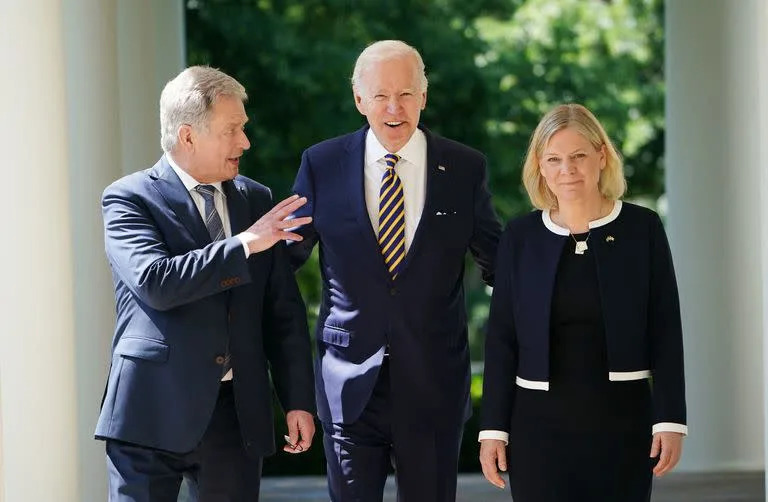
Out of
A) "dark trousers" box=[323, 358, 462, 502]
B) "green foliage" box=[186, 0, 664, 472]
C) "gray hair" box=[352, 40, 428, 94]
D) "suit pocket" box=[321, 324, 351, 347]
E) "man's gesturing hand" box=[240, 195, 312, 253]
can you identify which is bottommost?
"dark trousers" box=[323, 358, 462, 502]

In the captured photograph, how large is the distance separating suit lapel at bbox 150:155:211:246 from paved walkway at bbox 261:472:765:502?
3.33m

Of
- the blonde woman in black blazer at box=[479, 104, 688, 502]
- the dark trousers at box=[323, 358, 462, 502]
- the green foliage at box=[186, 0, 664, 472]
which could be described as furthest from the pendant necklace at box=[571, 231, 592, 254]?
the green foliage at box=[186, 0, 664, 472]

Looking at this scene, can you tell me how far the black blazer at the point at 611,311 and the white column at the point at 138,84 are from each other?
3.30 metres

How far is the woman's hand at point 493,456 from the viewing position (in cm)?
343

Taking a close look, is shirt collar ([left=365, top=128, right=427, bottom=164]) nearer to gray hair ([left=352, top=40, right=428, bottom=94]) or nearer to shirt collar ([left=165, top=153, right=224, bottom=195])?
gray hair ([left=352, top=40, right=428, bottom=94])

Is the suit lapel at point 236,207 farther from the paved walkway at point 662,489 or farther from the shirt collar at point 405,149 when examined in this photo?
the paved walkway at point 662,489

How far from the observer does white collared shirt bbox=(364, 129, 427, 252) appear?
3.84 metres

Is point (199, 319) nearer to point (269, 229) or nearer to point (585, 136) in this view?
point (269, 229)

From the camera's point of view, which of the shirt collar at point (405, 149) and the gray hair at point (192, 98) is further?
the shirt collar at point (405, 149)
